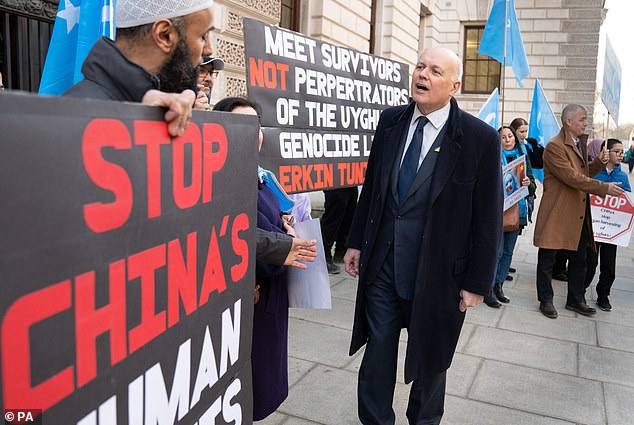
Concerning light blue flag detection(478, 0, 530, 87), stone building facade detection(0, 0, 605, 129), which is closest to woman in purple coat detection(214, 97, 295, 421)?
stone building facade detection(0, 0, 605, 129)

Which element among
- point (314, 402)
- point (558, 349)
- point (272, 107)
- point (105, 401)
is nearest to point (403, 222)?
point (314, 402)

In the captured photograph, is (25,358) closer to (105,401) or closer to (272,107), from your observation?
(105,401)

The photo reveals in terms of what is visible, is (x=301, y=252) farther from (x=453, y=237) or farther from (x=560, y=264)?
(x=560, y=264)

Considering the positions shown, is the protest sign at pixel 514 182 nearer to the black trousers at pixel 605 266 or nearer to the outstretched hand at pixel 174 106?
the black trousers at pixel 605 266

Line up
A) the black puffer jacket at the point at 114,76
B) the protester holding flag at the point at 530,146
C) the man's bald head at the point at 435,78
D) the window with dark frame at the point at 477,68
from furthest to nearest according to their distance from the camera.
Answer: the window with dark frame at the point at 477,68
the protester holding flag at the point at 530,146
the man's bald head at the point at 435,78
the black puffer jacket at the point at 114,76

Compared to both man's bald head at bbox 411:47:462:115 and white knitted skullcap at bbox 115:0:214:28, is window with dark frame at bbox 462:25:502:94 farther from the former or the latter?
white knitted skullcap at bbox 115:0:214:28

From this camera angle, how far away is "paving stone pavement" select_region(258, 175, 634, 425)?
11.0ft

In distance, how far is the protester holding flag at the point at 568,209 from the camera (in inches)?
211

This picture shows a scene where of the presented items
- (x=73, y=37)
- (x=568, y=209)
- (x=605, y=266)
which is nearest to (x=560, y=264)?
(x=605, y=266)

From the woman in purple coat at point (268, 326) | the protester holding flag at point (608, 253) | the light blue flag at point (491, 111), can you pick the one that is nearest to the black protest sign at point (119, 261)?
the woman in purple coat at point (268, 326)

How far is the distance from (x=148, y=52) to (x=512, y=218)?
5.00 meters

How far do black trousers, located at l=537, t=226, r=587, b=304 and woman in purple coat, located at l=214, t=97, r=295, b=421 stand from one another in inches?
Answer: 150

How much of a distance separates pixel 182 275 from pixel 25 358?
46cm

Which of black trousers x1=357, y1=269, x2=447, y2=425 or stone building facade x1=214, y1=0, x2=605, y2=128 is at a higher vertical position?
stone building facade x1=214, y1=0, x2=605, y2=128
